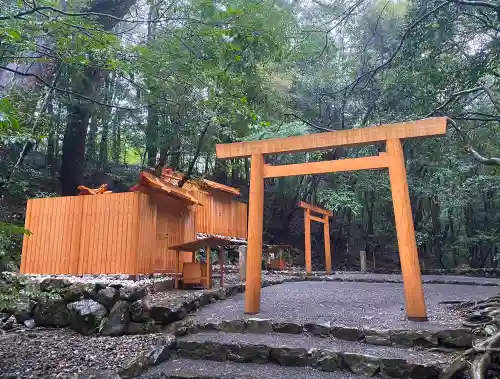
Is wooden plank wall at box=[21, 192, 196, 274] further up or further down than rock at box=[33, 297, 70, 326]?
further up

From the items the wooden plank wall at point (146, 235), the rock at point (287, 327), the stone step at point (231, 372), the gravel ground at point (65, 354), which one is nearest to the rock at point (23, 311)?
the gravel ground at point (65, 354)

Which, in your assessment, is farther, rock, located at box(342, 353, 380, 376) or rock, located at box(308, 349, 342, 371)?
rock, located at box(308, 349, 342, 371)

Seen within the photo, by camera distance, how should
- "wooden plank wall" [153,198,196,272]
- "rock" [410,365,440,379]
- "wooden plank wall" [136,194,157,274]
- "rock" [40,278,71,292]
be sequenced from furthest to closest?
"wooden plank wall" [153,198,196,272] < "wooden plank wall" [136,194,157,274] < "rock" [40,278,71,292] < "rock" [410,365,440,379]

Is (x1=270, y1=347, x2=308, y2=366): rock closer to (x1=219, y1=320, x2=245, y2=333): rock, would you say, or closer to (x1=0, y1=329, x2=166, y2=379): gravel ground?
(x1=219, y1=320, x2=245, y2=333): rock

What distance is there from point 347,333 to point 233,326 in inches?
63.4

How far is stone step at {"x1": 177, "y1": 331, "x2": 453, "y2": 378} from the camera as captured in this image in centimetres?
376

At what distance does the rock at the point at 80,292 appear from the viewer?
6.59m

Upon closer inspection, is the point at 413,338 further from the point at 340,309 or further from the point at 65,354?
the point at 65,354

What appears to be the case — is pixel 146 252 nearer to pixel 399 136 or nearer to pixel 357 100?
pixel 399 136

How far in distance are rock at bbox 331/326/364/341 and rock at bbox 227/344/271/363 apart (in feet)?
3.23

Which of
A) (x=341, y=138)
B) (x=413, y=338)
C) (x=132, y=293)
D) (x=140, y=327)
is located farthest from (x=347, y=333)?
(x=132, y=293)

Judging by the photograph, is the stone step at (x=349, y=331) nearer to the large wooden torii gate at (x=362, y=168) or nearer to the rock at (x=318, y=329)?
the rock at (x=318, y=329)

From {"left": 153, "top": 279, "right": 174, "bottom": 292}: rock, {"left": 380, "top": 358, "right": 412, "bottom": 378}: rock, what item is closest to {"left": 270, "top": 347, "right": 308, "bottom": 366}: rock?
{"left": 380, "top": 358, "right": 412, "bottom": 378}: rock

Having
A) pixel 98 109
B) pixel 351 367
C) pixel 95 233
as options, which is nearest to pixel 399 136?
pixel 351 367
